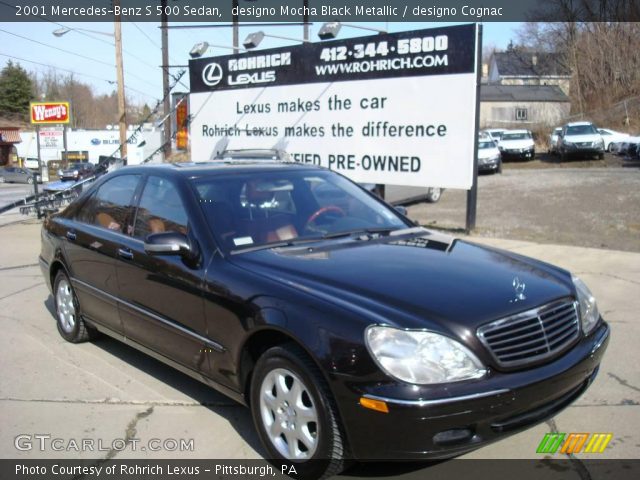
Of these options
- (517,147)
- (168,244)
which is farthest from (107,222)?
(517,147)

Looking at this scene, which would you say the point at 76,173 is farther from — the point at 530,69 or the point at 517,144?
the point at 530,69

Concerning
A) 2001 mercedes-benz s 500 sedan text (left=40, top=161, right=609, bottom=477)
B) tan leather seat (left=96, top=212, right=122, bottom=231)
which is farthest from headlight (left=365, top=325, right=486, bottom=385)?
tan leather seat (left=96, top=212, right=122, bottom=231)

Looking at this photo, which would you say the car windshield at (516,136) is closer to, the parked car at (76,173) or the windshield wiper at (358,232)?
the parked car at (76,173)

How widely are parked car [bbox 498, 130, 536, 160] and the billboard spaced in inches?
696

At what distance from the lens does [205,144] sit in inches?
634

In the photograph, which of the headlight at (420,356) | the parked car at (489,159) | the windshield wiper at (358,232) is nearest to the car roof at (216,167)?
the windshield wiper at (358,232)

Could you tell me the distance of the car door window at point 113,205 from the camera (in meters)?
4.73

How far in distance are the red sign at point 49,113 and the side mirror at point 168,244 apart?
24.1 m

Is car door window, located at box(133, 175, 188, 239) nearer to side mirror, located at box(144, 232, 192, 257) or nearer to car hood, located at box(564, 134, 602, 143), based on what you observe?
side mirror, located at box(144, 232, 192, 257)

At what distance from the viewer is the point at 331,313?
2.98 meters

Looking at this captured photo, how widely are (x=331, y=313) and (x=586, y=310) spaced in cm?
159

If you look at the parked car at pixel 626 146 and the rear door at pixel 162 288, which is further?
the parked car at pixel 626 146

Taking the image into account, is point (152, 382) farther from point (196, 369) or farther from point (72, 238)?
point (72, 238)

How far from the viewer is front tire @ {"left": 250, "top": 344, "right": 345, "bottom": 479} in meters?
2.96
